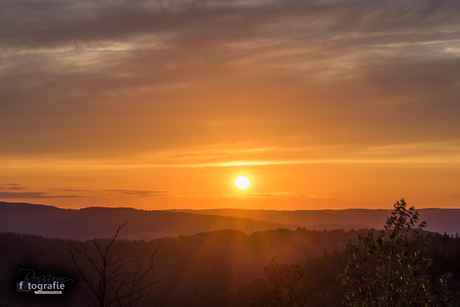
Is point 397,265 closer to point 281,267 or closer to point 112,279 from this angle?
point 112,279

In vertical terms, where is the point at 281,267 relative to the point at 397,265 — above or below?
above

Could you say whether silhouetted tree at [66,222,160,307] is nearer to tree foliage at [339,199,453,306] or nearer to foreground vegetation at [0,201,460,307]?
foreground vegetation at [0,201,460,307]

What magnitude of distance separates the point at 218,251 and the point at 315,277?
55.5 m

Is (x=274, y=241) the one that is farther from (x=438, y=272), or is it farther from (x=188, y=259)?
(x=438, y=272)

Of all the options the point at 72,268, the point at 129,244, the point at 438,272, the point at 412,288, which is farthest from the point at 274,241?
the point at 412,288

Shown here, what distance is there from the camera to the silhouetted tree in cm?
1136

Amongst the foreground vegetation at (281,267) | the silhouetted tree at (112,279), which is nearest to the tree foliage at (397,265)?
the foreground vegetation at (281,267)

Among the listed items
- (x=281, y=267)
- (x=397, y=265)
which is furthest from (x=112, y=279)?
(x=281, y=267)

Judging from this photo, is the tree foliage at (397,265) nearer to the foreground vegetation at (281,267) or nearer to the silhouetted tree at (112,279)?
the foreground vegetation at (281,267)

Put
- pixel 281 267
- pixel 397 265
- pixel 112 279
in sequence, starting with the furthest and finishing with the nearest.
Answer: pixel 281 267 < pixel 112 279 < pixel 397 265

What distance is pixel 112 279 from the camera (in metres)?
15.0

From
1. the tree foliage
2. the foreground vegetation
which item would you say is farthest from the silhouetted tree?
the tree foliage

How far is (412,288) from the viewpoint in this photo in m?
12.8

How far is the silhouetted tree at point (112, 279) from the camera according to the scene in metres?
11.4
